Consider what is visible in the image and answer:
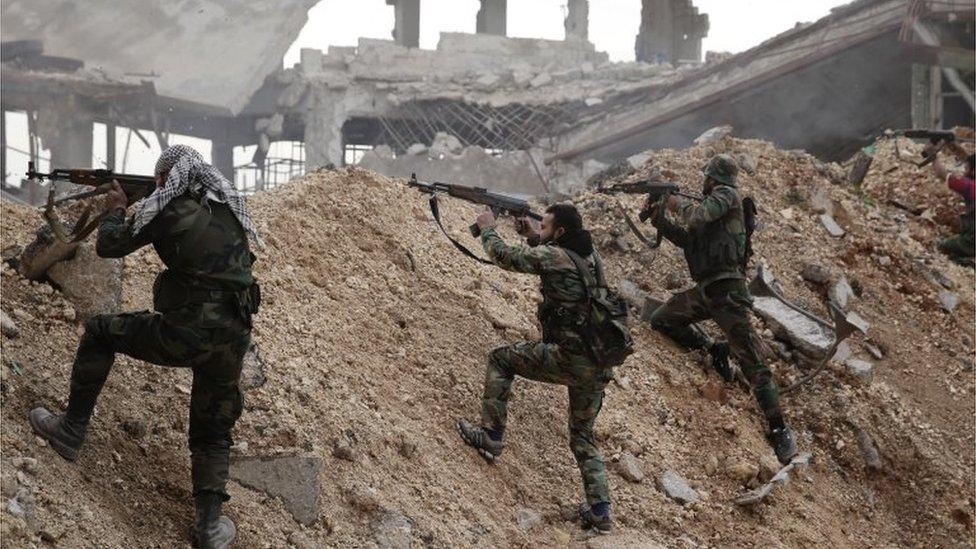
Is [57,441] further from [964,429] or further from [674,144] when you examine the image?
[674,144]

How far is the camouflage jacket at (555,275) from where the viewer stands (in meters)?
6.24

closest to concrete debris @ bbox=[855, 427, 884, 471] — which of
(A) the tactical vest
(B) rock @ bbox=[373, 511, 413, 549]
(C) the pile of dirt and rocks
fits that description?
(C) the pile of dirt and rocks

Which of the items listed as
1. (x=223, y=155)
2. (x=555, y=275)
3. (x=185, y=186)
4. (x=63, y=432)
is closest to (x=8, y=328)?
(x=63, y=432)

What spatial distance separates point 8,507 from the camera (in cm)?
457

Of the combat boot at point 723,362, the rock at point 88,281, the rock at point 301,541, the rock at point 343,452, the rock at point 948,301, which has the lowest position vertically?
the rock at point 301,541

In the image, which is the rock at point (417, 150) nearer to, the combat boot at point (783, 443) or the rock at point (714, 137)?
the rock at point (714, 137)

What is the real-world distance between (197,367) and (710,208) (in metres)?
3.76

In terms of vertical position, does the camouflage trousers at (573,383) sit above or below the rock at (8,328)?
below

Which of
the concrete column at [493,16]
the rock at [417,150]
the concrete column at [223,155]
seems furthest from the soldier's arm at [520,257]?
the concrete column at [493,16]

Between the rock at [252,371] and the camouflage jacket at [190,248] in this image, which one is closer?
the camouflage jacket at [190,248]

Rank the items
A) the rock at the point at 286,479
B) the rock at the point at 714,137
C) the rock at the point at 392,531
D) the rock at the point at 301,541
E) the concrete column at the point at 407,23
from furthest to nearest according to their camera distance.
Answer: the concrete column at the point at 407,23 < the rock at the point at 714,137 < the rock at the point at 392,531 < the rock at the point at 286,479 < the rock at the point at 301,541

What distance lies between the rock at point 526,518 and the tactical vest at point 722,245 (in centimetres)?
213

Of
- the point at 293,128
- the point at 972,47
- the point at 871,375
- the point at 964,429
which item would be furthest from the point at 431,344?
the point at 293,128

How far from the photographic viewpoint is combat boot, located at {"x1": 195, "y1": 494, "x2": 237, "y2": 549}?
16.2ft
